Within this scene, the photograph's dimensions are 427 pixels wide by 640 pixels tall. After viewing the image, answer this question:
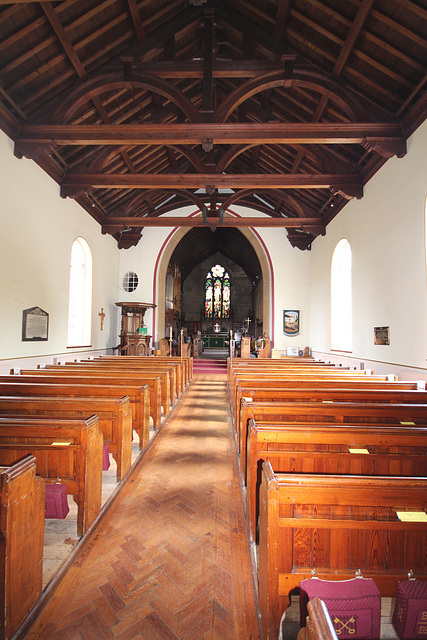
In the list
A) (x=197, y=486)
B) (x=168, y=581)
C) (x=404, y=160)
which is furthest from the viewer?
(x=404, y=160)

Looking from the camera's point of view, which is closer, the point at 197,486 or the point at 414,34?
the point at 197,486

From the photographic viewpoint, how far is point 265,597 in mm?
1583

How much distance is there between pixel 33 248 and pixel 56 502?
5.77m

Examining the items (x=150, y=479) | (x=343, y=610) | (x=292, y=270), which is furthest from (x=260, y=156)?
(x=343, y=610)

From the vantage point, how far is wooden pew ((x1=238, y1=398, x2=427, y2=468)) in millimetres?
2936

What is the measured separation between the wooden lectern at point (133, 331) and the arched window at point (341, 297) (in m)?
5.59

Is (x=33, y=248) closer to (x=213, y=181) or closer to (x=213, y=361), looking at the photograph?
(x=213, y=181)

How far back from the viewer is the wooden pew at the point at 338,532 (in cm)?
150

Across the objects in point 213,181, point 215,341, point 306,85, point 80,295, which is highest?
point 306,85

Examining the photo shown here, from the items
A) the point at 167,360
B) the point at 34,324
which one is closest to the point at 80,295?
the point at 34,324

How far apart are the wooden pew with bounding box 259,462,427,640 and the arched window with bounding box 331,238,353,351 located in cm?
846

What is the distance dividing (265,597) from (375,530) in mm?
529

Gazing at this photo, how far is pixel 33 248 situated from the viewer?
7.09 metres

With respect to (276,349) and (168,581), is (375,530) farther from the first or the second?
(276,349)
